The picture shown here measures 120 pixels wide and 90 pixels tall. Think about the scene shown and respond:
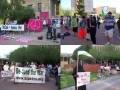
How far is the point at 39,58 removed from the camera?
586cm

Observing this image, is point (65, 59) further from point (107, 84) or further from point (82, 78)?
point (107, 84)

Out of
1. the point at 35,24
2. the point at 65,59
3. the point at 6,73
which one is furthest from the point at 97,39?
the point at 35,24

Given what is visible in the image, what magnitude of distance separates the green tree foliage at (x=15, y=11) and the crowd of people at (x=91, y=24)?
2.85 meters

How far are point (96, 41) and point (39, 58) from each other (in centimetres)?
181

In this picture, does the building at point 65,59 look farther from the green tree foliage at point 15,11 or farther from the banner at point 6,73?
the green tree foliage at point 15,11

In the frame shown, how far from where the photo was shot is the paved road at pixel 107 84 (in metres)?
5.16

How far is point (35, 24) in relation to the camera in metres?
8.33

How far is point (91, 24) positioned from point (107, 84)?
6.01ft

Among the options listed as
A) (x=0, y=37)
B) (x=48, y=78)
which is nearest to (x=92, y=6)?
(x=48, y=78)

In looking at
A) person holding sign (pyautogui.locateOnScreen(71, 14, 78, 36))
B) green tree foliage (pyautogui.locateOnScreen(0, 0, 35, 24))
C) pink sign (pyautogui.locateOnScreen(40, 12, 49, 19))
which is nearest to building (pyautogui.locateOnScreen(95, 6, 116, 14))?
person holding sign (pyautogui.locateOnScreen(71, 14, 78, 36))

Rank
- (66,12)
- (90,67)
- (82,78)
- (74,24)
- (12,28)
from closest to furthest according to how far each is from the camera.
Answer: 1. (82,78)
2. (90,67)
3. (66,12)
4. (74,24)
5. (12,28)

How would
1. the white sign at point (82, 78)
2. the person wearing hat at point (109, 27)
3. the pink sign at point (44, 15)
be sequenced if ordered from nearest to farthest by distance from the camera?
the white sign at point (82, 78) → the person wearing hat at point (109, 27) → the pink sign at point (44, 15)

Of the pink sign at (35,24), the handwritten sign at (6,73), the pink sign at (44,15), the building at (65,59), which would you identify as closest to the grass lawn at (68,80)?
the building at (65,59)

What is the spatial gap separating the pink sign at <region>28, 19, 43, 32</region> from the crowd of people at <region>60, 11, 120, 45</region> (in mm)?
2052
